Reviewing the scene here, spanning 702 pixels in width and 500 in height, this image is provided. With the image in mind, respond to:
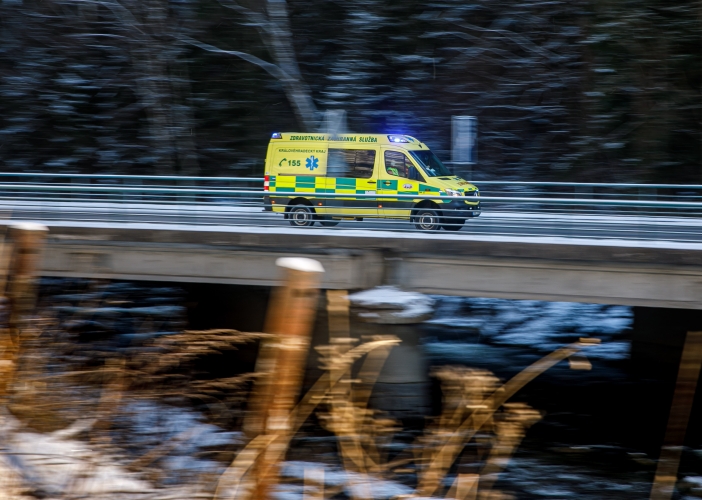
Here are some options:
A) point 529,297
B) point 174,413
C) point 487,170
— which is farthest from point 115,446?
point 487,170

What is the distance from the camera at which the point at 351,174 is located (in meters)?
15.0

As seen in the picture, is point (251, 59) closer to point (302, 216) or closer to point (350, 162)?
point (350, 162)

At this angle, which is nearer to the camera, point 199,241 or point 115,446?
point 115,446

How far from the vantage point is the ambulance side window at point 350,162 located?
14906 mm

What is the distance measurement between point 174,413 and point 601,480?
21.1 ft

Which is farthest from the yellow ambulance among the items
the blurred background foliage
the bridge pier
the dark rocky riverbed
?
the blurred background foliage

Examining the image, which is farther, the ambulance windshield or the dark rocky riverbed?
the ambulance windshield

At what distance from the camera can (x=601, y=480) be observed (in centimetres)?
859

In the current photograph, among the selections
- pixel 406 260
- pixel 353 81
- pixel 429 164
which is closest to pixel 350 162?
pixel 429 164

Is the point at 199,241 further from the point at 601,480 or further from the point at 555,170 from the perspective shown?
the point at 555,170

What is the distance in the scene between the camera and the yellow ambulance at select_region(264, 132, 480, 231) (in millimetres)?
14227

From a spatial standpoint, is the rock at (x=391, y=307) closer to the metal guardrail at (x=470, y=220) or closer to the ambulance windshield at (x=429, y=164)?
the metal guardrail at (x=470, y=220)

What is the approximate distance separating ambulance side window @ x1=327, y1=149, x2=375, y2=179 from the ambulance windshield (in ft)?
2.93

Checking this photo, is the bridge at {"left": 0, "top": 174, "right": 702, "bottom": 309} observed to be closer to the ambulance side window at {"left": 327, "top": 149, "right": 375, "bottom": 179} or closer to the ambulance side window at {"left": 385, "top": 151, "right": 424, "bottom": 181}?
the ambulance side window at {"left": 385, "top": 151, "right": 424, "bottom": 181}
